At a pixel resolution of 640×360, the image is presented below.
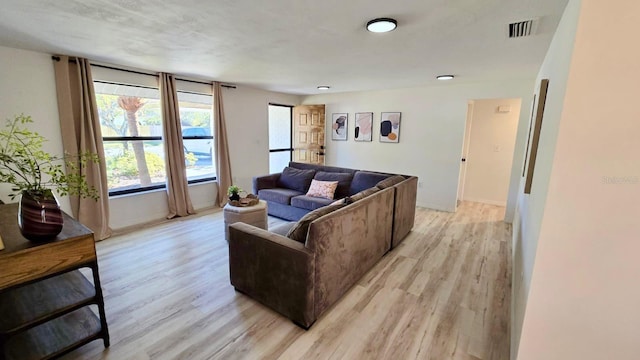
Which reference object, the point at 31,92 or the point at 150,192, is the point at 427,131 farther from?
the point at 31,92

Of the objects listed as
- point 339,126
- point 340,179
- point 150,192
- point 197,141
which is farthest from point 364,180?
point 150,192

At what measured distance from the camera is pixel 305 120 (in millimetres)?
6344

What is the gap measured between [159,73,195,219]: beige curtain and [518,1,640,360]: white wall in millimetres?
4478

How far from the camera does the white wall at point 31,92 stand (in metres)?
2.81

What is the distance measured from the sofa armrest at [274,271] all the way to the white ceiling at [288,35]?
1.63 meters

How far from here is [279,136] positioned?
21.4ft

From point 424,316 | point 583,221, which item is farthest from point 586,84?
point 424,316

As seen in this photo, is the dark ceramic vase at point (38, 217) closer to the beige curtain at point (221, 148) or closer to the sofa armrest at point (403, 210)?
the sofa armrest at point (403, 210)

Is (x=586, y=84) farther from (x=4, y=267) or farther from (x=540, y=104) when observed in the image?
(x=4, y=267)

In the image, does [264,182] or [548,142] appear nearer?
[548,142]

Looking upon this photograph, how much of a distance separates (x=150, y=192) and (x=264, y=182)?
1.74 m

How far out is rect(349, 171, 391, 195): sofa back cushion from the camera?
13.1ft

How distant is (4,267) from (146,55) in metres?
2.48

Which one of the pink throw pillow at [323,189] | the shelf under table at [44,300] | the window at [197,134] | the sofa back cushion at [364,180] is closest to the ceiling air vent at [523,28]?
the sofa back cushion at [364,180]
